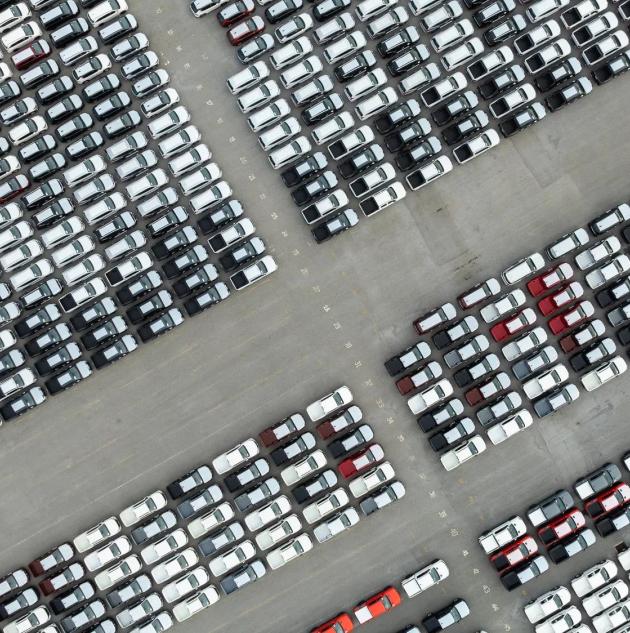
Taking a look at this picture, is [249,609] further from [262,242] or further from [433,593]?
[262,242]

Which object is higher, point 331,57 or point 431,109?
point 331,57

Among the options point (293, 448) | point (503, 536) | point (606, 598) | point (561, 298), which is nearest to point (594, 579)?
point (606, 598)

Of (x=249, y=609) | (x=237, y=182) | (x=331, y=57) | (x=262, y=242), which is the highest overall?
(x=331, y=57)

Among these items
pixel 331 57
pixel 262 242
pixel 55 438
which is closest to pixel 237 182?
pixel 262 242

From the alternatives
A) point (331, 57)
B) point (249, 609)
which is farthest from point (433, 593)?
point (331, 57)

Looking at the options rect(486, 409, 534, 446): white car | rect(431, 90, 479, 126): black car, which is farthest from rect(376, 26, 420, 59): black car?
rect(486, 409, 534, 446): white car

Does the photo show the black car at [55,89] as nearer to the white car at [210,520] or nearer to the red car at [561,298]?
the white car at [210,520]
